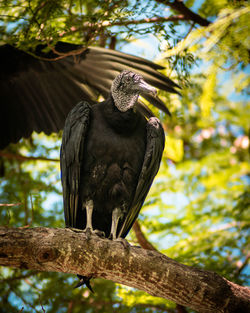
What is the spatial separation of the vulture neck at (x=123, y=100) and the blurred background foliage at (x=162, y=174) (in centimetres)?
60

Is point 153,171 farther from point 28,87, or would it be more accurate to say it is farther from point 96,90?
point 28,87

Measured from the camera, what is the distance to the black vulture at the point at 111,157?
394 cm

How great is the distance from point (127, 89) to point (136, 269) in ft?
5.86

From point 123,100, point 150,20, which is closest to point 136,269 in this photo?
point 123,100

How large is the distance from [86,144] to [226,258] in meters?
2.49

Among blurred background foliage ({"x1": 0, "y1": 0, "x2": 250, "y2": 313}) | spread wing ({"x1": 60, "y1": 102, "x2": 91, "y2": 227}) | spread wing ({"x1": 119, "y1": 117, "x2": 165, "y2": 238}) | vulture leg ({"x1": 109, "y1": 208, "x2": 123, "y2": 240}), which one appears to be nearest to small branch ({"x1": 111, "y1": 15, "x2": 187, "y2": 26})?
blurred background foliage ({"x1": 0, "y1": 0, "x2": 250, "y2": 313})

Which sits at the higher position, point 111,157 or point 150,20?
point 150,20

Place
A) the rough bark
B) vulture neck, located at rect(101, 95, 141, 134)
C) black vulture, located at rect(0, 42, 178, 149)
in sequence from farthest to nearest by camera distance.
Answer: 1. black vulture, located at rect(0, 42, 178, 149)
2. vulture neck, located at rect(101, 95, 141, 134)
3. the rough bark

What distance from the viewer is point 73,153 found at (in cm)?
388

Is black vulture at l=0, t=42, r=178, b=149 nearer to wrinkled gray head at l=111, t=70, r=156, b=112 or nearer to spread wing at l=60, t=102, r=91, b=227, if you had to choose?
wrinkled gray head at l=111, t=70, r=156, b=112

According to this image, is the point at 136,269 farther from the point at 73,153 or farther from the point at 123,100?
the point at 123,100

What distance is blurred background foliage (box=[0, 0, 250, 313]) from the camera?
402 centimetres

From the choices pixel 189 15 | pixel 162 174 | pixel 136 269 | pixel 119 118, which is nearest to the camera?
pixel 136 269

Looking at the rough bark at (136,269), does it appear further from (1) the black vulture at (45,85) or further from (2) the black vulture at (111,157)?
(1) the black vulture at (45,85)
